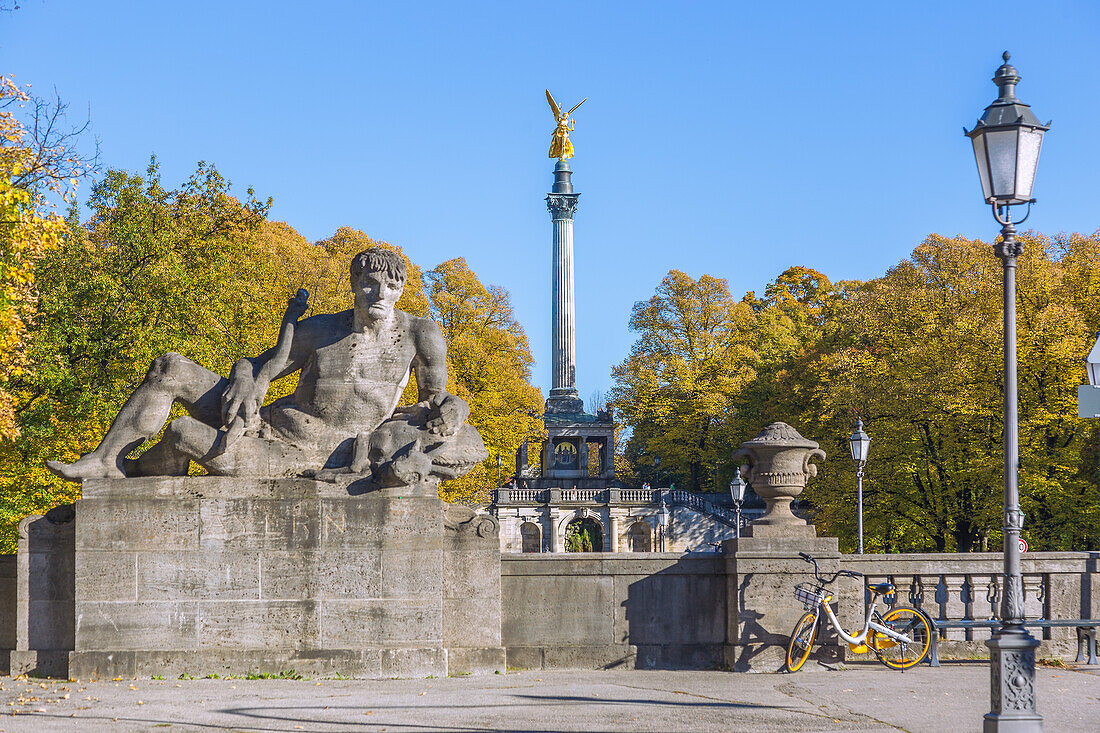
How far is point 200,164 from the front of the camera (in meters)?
26.3

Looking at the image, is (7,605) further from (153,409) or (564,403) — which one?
(564,403)

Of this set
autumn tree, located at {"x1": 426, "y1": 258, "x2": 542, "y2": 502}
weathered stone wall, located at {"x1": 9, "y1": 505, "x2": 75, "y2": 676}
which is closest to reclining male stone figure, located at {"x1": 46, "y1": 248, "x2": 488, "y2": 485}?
weathered stone wall, located at {"x1": 9, "y1": 505, "x2": 75, "y2": 676}

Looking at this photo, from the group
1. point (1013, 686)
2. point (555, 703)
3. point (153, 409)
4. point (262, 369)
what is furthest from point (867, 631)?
point (153, 409)

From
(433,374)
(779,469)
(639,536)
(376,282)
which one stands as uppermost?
(376,282)

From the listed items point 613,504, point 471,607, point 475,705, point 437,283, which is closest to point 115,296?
point 471,607

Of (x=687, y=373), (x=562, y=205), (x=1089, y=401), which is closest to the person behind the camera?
(x=1089, y=401)

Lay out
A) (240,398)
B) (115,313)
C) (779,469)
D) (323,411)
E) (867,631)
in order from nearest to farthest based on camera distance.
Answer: (240,398), (323,411), (867,631), (779,469), (115,313)

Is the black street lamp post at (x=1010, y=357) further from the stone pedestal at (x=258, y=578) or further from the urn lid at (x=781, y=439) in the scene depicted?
the stone pedestal at (x=258, y=578)

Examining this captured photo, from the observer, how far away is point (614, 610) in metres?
12.5

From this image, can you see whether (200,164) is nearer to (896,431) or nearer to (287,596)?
(287,596)

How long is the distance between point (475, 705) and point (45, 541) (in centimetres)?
464

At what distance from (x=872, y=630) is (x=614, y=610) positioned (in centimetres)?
252

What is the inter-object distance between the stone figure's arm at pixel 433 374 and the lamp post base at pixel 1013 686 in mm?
5519

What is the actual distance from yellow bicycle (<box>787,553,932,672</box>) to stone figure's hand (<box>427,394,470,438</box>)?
354 centimetres
